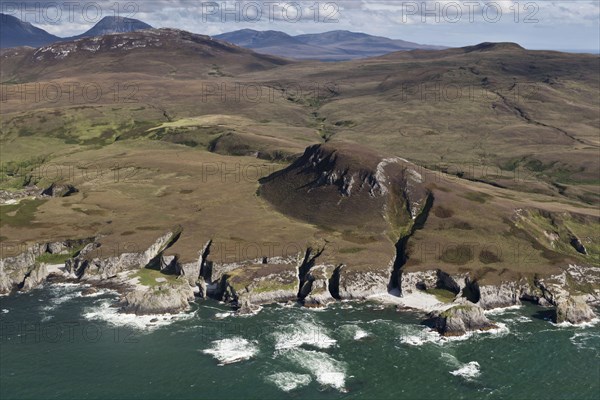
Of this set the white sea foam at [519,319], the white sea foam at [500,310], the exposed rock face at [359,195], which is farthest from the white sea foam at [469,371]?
the exposed rock face at [359,195]

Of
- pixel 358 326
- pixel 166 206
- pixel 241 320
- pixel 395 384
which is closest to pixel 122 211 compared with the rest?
pixel 166 206

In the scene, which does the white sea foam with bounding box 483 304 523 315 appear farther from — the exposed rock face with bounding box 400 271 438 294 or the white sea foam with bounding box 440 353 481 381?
the white sea foam with bounding box 440 353 481 381

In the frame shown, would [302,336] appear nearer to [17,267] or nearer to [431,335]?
[431,335]

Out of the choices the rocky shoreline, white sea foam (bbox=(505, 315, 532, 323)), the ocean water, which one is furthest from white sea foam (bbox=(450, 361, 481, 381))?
white sea foam (bbox=(505, 315, 532, 323))

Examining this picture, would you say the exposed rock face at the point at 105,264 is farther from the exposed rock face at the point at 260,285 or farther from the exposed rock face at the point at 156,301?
the exposed rock face at the point at 260,285

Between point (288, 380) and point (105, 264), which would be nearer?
point (288, 380)

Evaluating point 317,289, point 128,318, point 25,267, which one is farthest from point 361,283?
point 25,267

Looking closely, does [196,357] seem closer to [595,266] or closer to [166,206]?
[166,206]
